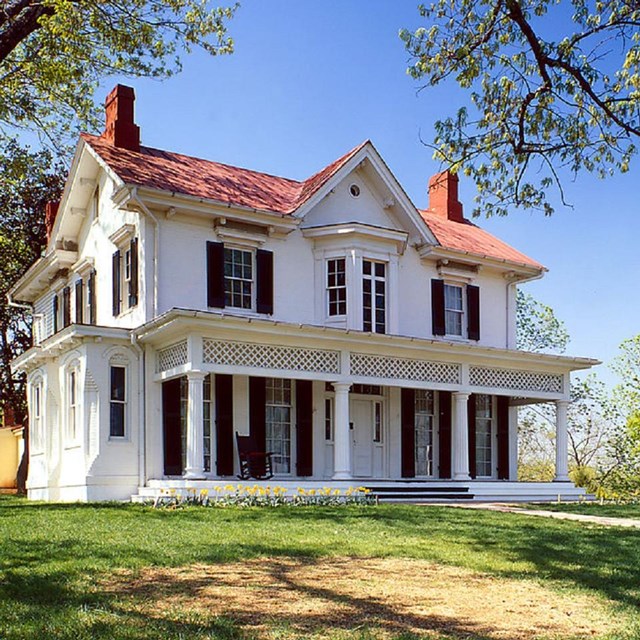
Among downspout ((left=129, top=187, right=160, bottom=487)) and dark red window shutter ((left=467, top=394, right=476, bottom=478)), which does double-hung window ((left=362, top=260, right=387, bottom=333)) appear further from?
downspout ((left=129, top=187, right=160, bottom=487))

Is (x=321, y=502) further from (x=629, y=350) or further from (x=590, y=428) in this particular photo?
(x=590, y=428)

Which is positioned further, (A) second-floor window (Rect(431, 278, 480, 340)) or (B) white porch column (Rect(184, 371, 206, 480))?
(A) second-floor window (Rect(431, 278, 480, 340))

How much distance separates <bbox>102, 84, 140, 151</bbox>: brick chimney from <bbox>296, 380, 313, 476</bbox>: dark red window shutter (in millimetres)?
6968

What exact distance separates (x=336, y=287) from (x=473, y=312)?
4.67m

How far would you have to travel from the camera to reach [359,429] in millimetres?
21250

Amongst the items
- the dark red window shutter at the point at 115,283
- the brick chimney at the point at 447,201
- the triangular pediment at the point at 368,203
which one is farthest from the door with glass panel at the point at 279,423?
the brick chimney at the point at 447,201

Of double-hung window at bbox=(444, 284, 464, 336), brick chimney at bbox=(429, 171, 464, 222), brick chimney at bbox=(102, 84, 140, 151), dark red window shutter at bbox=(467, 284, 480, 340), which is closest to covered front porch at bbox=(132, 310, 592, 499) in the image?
dark red window shutter at bbox=(467, 284, 480, 340)

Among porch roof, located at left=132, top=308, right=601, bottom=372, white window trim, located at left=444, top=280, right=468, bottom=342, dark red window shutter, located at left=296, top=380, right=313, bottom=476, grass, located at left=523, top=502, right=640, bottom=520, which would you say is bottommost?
grass, located at left=523, top=502, right=640, bottom=520

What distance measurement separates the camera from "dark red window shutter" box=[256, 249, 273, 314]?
19625mm

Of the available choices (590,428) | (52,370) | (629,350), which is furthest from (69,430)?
(590,428)

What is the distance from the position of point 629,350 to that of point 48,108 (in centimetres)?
2217

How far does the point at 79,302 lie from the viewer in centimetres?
2248

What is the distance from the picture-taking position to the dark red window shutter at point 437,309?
22.5m

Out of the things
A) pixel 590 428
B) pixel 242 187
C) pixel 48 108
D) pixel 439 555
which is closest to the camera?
pixel 439 555
